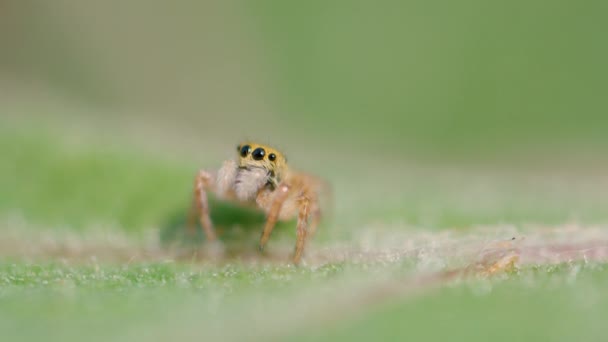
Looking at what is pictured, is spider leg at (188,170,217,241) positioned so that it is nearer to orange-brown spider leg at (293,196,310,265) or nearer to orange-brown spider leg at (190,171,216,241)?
orange-brown spider leg at (190,171,216,241)

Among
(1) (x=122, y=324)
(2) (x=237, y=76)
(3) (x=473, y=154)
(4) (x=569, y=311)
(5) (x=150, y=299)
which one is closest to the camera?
(4) (x=569, y=311)

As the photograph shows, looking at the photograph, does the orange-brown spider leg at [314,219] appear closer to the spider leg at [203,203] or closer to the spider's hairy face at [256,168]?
the spider's hairy face at [256,168]

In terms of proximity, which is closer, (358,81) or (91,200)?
(91,200)

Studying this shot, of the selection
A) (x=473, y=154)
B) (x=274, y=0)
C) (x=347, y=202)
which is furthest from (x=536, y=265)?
(x=274, y=0)

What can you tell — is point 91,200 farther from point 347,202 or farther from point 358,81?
point 358,81

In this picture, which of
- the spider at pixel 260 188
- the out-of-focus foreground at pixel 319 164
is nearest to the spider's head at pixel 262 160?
the spider at pixel 260 188

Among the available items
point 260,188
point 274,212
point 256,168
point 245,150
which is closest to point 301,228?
point 274,212

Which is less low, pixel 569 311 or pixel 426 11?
pixel 426 11
